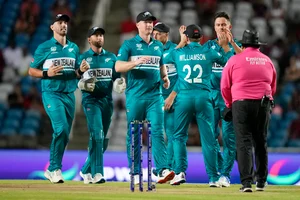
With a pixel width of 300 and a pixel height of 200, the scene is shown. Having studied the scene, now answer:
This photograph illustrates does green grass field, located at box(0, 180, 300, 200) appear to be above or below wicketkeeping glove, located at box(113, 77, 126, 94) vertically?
below

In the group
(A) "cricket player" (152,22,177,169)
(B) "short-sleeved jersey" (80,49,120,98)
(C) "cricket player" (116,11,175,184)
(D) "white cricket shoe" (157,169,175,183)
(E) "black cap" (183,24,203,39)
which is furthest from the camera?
(A) "cricket player" (152,22,177,169)

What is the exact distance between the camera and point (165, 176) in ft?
47.4

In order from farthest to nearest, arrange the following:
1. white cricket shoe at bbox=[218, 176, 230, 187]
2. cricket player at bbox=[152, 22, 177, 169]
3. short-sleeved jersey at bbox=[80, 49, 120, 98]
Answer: cricket player at bbox=[152, 22, 177, 169] < short-sleeved jersey at bbox=[80, 49, 120, 98] < white cricket shoe at bbox=[218, 176, 230, 187]

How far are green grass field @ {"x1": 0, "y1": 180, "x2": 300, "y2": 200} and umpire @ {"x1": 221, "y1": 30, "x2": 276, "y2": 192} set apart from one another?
0.59m

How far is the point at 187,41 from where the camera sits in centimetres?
1548

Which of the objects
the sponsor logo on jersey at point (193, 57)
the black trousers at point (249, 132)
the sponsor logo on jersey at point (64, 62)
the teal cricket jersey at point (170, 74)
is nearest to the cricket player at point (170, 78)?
the teal cricket jersey at point (170, 74)

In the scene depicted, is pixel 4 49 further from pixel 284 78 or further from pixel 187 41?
pixel 187 41

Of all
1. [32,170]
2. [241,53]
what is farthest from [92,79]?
[32,170]

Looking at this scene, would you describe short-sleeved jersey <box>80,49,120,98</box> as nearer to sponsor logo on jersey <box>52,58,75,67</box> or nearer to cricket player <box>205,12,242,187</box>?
sponsor logo on jersey <box>52,58,75,67</box>

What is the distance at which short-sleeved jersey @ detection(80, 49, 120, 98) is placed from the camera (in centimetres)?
1558

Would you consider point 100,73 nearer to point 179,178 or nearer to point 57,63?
point 57,63

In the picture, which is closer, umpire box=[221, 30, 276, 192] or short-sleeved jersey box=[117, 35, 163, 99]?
umpire box=[221, 30, 276, 192]

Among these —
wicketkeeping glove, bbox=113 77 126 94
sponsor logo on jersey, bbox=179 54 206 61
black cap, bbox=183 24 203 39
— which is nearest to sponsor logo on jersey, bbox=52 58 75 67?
wicketkeeping glove, bbox=113 77 126 94

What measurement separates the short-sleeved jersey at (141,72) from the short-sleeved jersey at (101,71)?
789 millimetres
